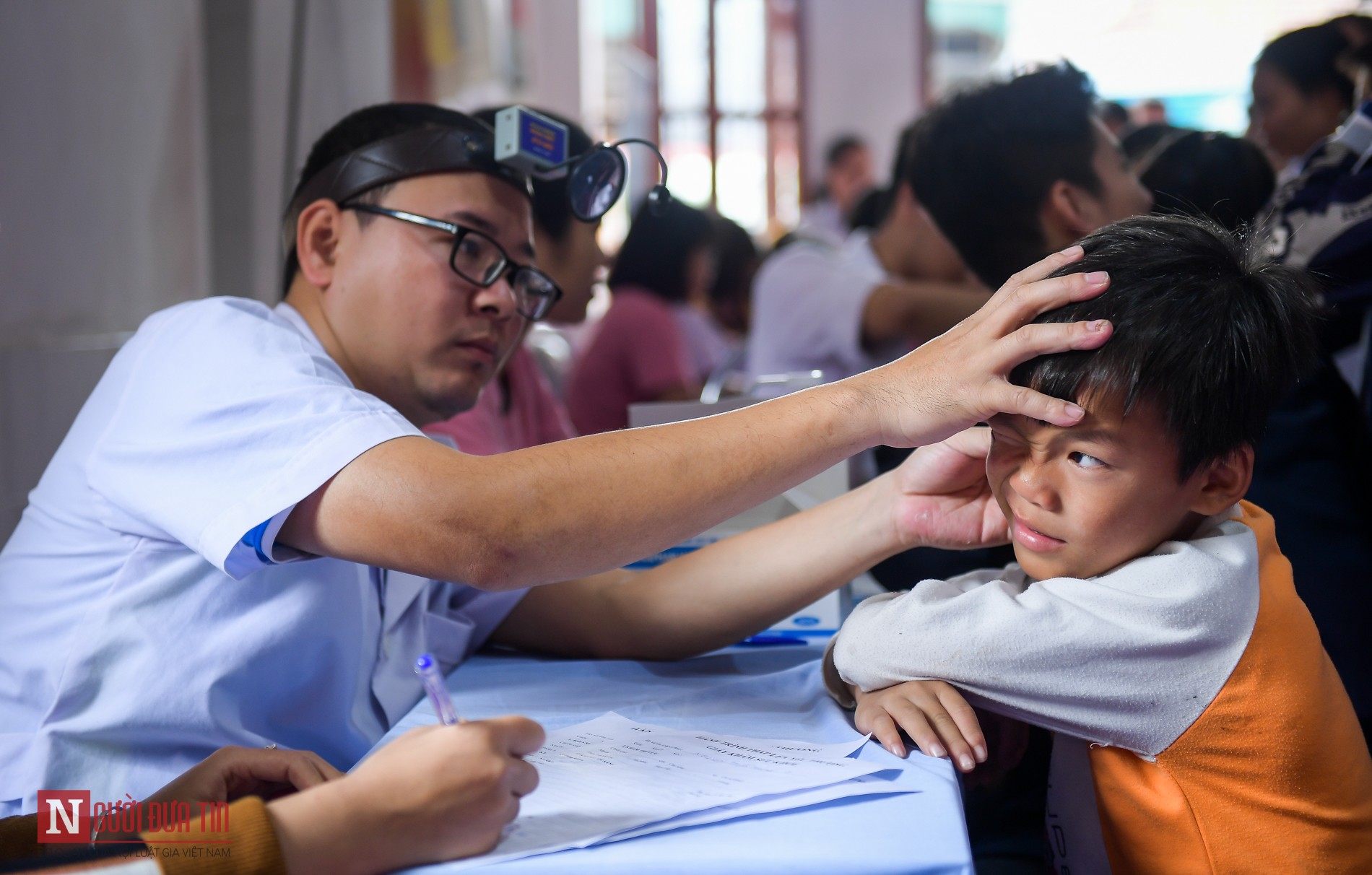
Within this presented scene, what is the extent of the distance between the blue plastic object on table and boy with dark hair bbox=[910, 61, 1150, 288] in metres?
0.90

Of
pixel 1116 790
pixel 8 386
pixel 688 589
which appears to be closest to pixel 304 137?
pixel 8 386

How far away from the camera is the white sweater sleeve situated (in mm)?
973

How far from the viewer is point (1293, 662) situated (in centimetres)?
101

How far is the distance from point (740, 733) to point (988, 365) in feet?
1.50

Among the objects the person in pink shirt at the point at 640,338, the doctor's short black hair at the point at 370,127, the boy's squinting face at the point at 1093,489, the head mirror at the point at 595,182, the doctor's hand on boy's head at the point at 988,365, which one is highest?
the doctor's short black hair at the point at 370,127

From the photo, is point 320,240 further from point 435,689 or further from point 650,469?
point 435,689

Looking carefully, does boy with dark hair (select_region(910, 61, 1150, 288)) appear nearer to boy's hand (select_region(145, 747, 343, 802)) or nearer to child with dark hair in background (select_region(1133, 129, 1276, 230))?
child with dark hair in background (select_region(1133, 129, 1276, 230))

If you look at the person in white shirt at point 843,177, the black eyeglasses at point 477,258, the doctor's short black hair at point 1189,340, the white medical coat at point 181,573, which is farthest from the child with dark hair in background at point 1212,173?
the person in white shirt at point 843,177

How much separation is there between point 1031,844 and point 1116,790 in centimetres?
29

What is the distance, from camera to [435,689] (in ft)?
2.66

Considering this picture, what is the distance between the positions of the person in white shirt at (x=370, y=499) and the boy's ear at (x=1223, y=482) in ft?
0.70

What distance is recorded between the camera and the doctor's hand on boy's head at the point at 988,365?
0.96m

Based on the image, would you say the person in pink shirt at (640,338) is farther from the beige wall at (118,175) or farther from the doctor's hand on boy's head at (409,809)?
the doctor's hand on boy's head at (409,809)

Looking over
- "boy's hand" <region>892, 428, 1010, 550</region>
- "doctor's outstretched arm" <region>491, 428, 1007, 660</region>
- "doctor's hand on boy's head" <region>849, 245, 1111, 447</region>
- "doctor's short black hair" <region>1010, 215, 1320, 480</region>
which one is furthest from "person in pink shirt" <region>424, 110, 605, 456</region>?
"doctor's short black hair" <region>1010, 215, 1320, 480</region>
